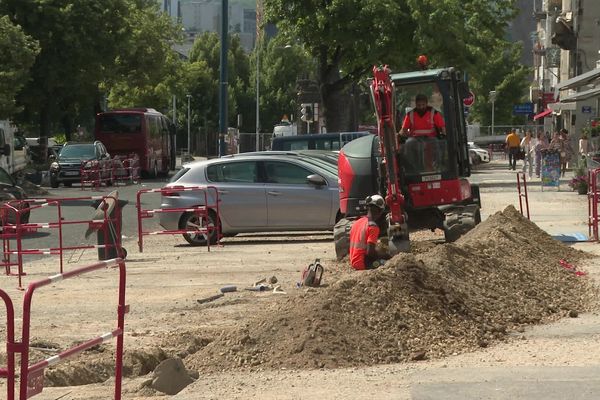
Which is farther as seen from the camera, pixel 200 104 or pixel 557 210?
pixel 200 104

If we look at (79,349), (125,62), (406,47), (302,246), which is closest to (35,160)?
(125,62)

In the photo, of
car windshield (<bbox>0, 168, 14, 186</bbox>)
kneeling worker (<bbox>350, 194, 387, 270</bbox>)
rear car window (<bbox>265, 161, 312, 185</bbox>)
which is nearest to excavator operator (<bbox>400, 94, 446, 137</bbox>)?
kneeling worker (<bbox>350, 194, 387, 270</bbox>)

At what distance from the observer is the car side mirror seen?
73.0 ft

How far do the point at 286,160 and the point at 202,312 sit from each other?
977 centimetres

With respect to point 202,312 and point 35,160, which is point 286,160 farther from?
point 35,160

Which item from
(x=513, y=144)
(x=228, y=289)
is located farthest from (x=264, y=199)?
(x=513, y=144)

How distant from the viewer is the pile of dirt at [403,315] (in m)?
10.0

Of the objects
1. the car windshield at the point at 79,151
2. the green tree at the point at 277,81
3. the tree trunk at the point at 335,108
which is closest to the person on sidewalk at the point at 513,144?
the tree trunk at the point at 335,108

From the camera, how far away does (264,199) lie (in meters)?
22.4

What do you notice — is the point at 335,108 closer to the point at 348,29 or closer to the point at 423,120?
the point at 348,29

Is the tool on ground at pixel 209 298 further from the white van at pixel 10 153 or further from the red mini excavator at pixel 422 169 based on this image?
the white van at pixel 10 153

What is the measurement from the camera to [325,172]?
22.8 metres

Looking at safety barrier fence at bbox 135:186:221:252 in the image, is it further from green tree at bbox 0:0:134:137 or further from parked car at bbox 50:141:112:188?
green tree at bbox 0:0:134:137

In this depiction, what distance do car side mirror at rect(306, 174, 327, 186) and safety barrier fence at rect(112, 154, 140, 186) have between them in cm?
2692
